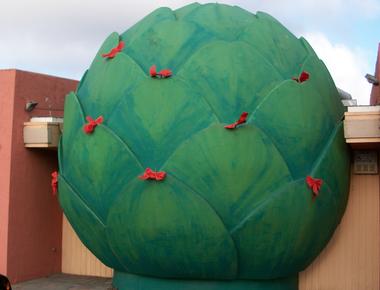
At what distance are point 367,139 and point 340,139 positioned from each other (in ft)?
1.08

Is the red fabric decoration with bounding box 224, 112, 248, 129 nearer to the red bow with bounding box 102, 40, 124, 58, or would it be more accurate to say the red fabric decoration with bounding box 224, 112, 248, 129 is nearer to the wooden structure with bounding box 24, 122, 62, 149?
the red bow with bounding box 102, 40, 124, 58

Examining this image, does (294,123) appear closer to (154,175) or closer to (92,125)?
(154,175)

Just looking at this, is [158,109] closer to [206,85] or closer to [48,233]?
[206,85]

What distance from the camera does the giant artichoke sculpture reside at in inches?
255

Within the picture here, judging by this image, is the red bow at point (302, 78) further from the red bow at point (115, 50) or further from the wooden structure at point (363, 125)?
the red bow at point (115, 50)

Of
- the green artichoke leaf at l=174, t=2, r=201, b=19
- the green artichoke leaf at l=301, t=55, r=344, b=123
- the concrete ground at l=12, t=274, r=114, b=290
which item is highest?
the green artichoke leaf at l=174, t=2, r=201, b=19

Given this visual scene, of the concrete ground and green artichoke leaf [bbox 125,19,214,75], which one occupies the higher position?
green artichoke leaf [bbox 125,19,214,75]

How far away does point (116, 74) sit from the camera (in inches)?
287

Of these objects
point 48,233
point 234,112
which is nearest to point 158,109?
point 234,112

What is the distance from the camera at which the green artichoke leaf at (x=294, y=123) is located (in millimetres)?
6656

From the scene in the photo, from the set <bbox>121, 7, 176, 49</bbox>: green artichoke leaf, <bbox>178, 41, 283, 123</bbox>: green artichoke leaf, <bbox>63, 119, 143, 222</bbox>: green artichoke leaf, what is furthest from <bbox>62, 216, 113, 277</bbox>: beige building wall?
<bbox>178, 41, 283, 123</bbox>: green artichoke leaf

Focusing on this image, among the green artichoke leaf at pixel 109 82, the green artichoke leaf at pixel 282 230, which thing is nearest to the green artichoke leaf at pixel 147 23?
the green artichoke leaf at pixel 109 82

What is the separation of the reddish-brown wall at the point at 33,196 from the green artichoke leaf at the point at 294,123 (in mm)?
4348

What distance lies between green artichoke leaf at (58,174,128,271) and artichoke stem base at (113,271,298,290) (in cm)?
20
